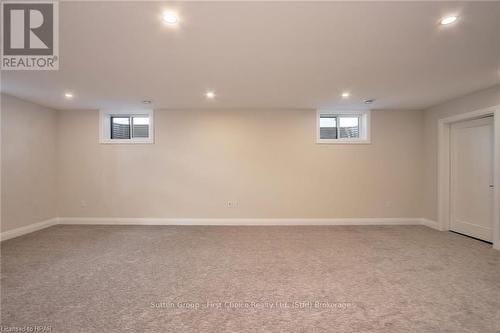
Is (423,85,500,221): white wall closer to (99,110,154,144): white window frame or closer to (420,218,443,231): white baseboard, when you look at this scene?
(420,218,443,231): white baseboard

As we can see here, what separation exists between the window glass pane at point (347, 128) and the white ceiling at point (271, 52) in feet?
3.72

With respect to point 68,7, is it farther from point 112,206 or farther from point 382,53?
point 112,206

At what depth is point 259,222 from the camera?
511 centimetres

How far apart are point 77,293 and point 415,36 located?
4418 mm

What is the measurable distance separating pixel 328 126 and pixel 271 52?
130 inches

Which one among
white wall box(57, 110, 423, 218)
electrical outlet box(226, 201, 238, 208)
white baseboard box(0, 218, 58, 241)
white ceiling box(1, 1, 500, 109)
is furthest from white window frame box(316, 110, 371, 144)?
white baseboard box(0, 218, 58, 241)

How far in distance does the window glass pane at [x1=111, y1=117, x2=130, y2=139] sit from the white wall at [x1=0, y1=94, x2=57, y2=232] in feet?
4.03

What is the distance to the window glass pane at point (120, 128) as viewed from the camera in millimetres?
5445

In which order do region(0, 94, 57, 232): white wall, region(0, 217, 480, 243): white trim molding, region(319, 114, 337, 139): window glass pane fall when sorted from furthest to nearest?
region(319, 114, 337, 139): window glass pane
region(0, 217, 480, 243): white trim molding
region(0, 94, 57, 232): white wall

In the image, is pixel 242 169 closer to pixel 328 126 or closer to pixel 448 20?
pixel 328 126

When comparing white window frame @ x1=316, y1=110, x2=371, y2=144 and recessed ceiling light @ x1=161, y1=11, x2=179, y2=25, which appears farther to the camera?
white window frame @ x1=316, y1=110, x2=371, y2=144

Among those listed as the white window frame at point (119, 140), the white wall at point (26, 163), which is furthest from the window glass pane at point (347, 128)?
the white wall at point (26, 163)

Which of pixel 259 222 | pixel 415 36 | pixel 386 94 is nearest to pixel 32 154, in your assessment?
pixel 259 222

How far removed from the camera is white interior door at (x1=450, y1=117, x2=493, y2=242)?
3.93 meters
